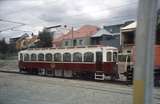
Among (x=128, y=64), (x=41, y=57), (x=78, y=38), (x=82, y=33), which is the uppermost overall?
(x=82, y=33)

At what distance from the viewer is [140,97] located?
5.46 m

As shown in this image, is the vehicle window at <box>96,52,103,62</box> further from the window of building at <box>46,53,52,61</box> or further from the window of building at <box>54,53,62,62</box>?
the window of building at <box>46,53,52,61</box>

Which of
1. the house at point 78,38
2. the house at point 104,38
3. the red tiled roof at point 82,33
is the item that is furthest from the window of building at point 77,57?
the red tiled roof at point 82,33

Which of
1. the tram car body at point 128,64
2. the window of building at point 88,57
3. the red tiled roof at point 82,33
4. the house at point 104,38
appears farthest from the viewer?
the red tiled roof at point 82,33

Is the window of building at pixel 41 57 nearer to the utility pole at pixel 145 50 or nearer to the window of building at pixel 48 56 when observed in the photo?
the window of building at pixel 48 56

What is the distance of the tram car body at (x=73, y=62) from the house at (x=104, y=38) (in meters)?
6.07

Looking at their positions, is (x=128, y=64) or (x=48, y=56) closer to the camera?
(x=128, y=64)

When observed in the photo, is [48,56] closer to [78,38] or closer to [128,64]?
[128,64]

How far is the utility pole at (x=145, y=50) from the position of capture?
521 cm

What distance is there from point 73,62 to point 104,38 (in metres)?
9.52

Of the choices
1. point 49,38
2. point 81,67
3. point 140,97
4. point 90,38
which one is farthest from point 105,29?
point 140,97

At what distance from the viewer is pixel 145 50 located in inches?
207

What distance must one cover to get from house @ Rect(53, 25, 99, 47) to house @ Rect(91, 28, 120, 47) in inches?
31.9

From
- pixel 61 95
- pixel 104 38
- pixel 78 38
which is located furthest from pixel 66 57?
pixel 61 95
